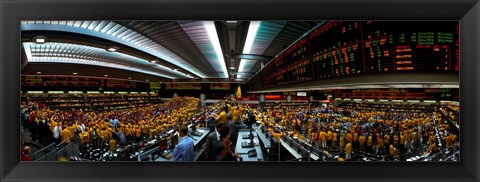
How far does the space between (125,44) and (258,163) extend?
4592mm

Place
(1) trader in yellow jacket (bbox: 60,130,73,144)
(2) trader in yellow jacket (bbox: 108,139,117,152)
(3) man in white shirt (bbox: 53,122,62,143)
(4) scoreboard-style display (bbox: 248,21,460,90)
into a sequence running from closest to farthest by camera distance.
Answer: (4) scoreboard-style display (bbox: 248,21,460,90), (1) trader in yellow jacket (bbox: 60,130,73,144), (3) man in white shirt (bbox: 53,122,62,143), (2) trader in yellow jacket (bbox: 108,139,117,152)

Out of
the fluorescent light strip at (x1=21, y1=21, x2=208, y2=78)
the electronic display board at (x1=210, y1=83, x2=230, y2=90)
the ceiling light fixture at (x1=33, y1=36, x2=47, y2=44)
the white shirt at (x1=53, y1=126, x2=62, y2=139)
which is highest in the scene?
the fluorescent light strip at (x1=21, y1=21, x2=208, y2=78)

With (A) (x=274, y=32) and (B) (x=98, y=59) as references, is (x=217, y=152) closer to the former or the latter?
(A) (x=274, y=32)

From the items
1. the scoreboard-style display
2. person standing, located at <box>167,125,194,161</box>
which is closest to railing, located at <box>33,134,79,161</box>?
person standing, located at <box>167,125,194,161</box>

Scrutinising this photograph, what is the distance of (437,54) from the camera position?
393 cm

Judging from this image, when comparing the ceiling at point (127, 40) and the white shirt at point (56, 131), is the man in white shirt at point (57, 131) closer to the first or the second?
the white shirt at point (56, 131)

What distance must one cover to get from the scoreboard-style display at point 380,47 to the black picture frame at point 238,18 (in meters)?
0.82

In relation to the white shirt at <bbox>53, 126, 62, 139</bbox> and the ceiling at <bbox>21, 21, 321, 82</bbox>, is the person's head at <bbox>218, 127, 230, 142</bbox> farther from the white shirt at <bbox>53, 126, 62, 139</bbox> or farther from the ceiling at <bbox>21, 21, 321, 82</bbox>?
the white shirt at <bbox>53, 126, 62, 139</bbox>

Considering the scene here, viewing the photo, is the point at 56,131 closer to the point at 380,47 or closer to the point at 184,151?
the point at 184,151

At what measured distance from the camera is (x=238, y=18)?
3031mm

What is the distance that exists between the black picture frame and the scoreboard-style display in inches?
32.5

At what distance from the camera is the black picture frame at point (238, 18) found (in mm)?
2990

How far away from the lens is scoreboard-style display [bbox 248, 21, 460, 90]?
3902mm
